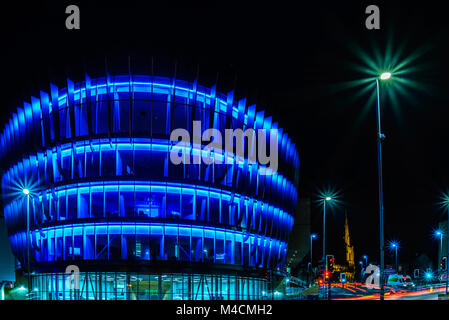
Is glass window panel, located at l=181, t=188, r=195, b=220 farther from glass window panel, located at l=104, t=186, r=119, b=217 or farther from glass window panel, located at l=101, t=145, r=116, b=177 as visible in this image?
glass window panel, located at l=101, t=145, r=116, b=177

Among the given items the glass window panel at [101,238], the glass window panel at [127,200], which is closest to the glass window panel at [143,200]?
the glass window panel at [127,200]

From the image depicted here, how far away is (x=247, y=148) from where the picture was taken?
53.1m

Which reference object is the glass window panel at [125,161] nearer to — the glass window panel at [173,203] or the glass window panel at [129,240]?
the glass window panel at [173,203]

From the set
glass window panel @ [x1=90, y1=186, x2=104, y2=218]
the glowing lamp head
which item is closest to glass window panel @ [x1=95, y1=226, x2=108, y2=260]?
glass window panel @ [x1=90, y1=186, x2=104, y2=218]

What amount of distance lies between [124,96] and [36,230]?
54.7 ft

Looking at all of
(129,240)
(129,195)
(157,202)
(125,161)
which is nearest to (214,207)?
(157,202)

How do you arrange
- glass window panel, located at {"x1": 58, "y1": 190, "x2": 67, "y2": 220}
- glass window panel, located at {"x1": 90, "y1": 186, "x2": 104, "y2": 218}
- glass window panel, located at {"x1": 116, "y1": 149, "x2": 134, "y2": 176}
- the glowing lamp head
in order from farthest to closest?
glass window panel, located at {"x1": 58, "y1": 190, "x2": 67, "y2": 220} → glass window panel, located at {"x1": 116, "y1": 149, "x2": 134, "y2": 176} → glass window panel, located at {"x1": 90, "y1": 186, "x2": 104, "y2": 218} → the glowing lamp head

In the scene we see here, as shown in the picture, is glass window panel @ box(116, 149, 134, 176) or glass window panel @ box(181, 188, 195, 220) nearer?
glass window panel @ box(116, 149, 134, 176)
